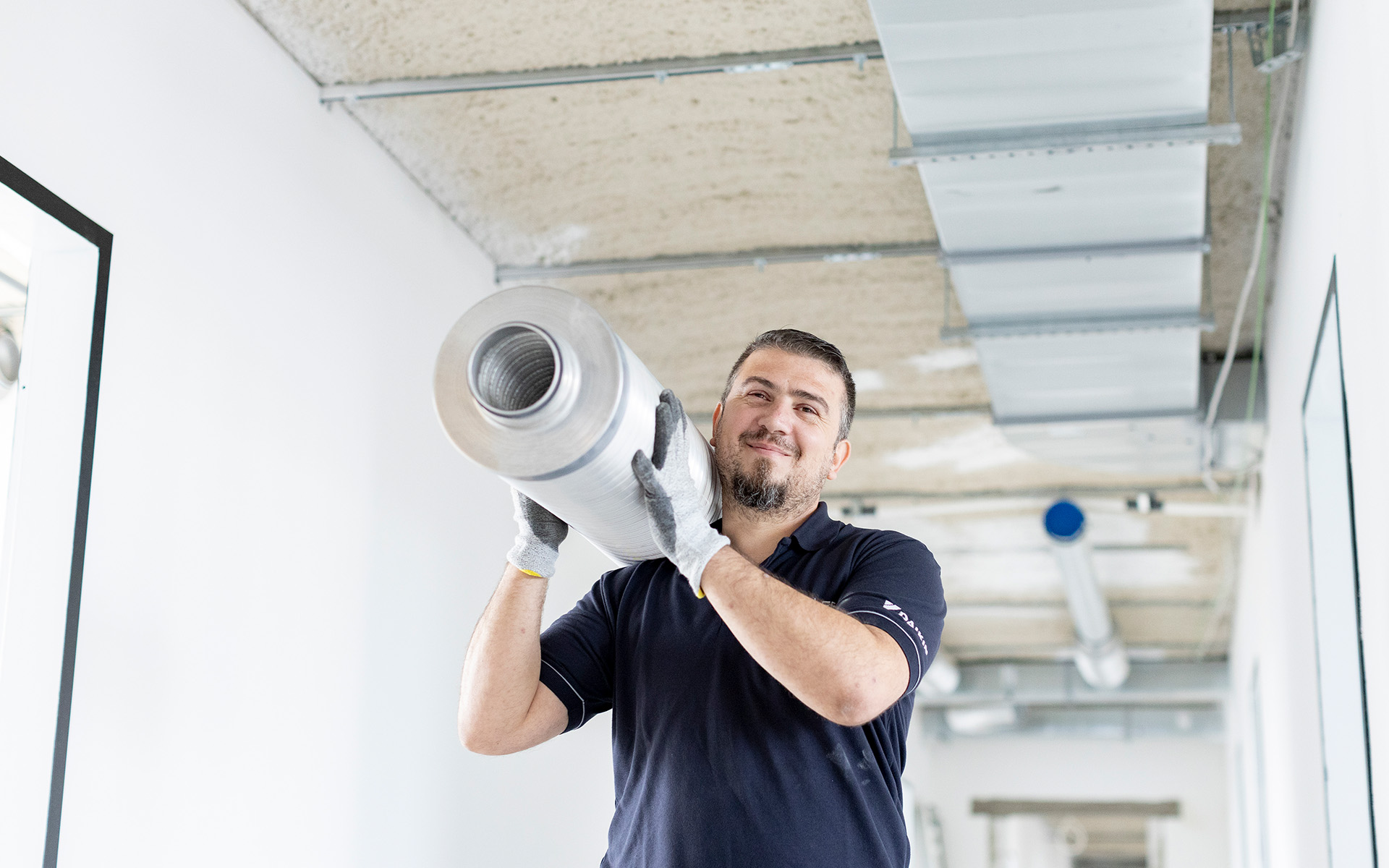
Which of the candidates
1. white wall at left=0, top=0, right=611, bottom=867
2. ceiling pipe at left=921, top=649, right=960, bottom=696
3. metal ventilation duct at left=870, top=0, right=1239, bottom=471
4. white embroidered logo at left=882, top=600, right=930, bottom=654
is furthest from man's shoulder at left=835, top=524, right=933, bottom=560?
ceiling pipe at left=921, top=649, right=960, bottom=696

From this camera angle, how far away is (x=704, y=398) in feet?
15.6

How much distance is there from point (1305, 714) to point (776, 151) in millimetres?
1852

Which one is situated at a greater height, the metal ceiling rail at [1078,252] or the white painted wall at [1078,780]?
the metal ceiling rail at [1078,252]

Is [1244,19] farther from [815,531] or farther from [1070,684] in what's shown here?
[1070,684]

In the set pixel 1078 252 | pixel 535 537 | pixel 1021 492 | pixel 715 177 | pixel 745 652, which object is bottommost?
pixel 745 652

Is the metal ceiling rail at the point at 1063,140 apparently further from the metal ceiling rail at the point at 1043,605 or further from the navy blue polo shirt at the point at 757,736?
the metal ceiling rail at the point at 1043,605

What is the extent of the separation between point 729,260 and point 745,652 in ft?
7.33

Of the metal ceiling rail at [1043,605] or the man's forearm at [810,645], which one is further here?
the metal ceiling rail at [1043,605]

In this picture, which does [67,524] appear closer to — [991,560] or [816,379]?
[816,379]

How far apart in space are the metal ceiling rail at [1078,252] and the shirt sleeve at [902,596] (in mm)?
1403

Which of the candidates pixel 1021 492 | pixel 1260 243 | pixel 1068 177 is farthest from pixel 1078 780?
pixel 1068 177

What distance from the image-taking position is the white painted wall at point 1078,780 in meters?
9.78

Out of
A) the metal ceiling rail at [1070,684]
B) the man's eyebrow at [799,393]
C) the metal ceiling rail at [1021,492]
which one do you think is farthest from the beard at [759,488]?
the metal ceiling rail at [1070,684]

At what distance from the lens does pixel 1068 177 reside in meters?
2.55
